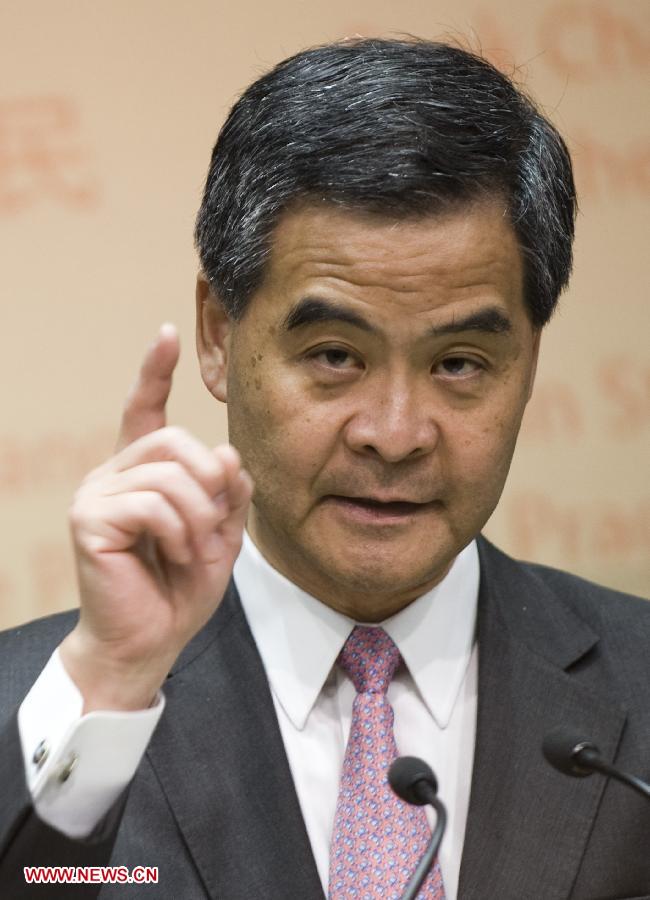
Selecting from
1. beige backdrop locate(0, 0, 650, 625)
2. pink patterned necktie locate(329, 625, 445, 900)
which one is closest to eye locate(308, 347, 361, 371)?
pink patterned necktie locate(329, 625, 445, 900)

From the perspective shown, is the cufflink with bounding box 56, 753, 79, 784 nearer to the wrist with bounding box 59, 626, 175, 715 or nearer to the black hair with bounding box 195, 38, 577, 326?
the wrist with bounding box 59, 626, 175, 715

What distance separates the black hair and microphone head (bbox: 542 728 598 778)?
757 mm

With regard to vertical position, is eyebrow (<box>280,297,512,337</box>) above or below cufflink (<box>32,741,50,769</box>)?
above

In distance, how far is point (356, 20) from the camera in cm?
319

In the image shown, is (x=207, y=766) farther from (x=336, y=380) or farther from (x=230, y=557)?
(x=336, y=380)

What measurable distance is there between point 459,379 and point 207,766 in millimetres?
674

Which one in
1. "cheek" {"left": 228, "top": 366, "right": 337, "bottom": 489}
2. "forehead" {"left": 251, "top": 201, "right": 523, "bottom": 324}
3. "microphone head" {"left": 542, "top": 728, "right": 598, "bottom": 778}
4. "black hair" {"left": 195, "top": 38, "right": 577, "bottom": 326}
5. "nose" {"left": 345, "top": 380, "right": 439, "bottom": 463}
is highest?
"black hair" {"left": 195, "top": 38, "right": 577, "bottom": 326}

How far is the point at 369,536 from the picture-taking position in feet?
6.57

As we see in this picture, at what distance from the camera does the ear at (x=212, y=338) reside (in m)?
2.22

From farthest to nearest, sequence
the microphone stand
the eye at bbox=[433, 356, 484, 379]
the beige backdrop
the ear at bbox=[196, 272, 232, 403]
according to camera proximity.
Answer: the beige backdrop
the ear at bbox=[196, 272, 232, 403]
the eye at bbox=[433, 356, 484, 379]
the microphone stand

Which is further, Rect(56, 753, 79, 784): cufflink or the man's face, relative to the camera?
the man's face

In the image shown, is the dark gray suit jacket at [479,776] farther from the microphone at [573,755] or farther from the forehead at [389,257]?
the forehead at [389,257]

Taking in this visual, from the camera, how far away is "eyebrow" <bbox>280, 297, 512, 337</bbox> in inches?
76.5

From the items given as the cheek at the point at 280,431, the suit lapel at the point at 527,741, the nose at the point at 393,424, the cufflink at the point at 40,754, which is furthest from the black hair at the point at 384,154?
the cufflink at the point at 40,754
